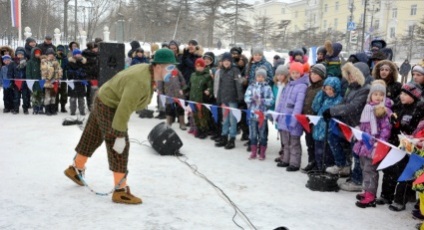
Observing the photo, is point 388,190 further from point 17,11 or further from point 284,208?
point 17,11

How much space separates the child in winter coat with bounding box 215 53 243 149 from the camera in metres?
8.11

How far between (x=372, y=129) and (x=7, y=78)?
9.96 meters

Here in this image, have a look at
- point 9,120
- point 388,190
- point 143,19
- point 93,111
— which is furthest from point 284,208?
point 143,19

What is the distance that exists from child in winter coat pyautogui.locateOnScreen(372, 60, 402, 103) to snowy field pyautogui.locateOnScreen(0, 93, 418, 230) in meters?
1.52

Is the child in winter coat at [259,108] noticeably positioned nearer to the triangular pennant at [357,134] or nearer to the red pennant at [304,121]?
the red pennant at [304,121]

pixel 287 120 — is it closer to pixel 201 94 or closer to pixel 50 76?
pixel 201 94

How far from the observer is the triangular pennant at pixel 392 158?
470cm

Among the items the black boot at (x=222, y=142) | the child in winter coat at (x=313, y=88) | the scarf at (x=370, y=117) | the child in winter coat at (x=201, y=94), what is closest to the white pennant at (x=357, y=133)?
the scarf at (x=370, y=117)

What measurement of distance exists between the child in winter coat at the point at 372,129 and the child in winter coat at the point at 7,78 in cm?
982

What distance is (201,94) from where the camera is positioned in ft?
30.5

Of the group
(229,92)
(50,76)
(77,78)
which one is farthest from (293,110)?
(50,76)

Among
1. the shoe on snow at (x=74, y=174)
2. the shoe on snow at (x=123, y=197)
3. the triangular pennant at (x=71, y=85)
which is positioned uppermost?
the triangular pennant at (x=71, y=85)

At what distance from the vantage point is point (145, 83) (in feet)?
14.7

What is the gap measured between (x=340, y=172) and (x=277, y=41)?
4703 centimetres
